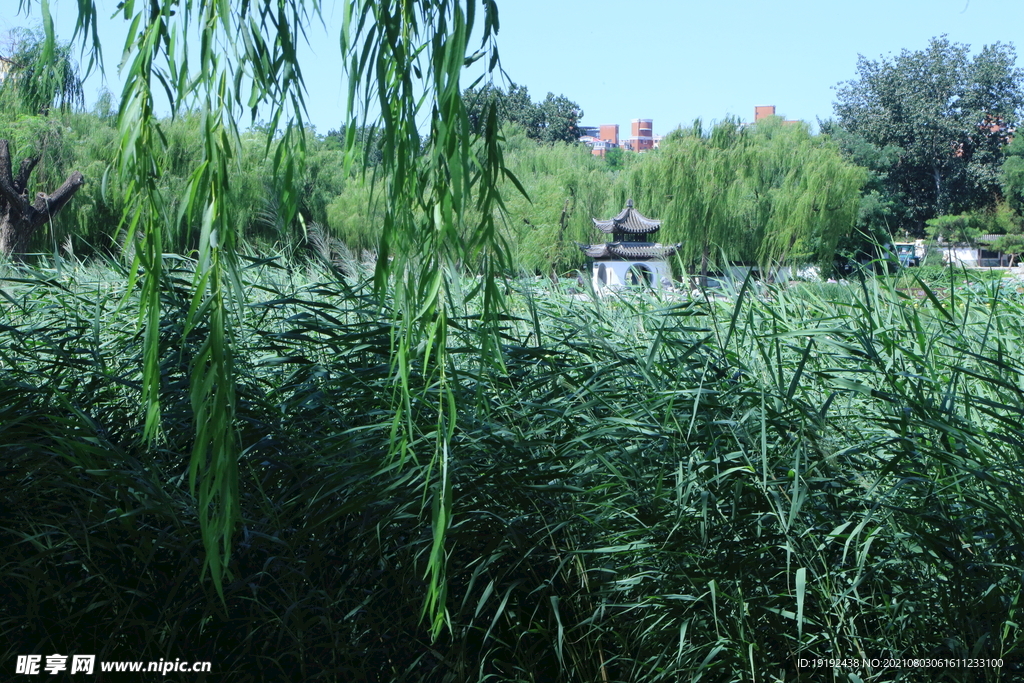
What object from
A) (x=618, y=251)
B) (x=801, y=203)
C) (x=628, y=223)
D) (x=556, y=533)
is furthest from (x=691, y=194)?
(x=556, y=533)

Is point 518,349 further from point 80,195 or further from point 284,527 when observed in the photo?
point 80,195

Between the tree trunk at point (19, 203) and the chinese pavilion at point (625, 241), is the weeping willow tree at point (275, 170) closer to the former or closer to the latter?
the tree trunk at point (19, 203)

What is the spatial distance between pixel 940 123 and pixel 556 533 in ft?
116

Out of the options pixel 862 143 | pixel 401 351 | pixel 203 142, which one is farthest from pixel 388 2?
pixel 862 143

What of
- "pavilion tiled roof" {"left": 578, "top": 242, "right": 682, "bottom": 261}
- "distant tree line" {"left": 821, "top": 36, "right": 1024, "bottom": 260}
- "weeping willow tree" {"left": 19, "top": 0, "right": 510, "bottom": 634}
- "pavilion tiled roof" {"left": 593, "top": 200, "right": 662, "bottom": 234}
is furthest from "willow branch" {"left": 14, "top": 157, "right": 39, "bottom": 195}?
"distant tree line" {"left": 821, "top": 36, "right": 1024, "bottom": 260}

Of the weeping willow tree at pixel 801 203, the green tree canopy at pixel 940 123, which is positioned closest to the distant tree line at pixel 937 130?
the green tree canopy at pixel 940 123

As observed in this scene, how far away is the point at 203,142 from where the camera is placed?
3.67 feet

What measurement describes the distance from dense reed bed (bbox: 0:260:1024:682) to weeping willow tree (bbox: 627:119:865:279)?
68.9 feet

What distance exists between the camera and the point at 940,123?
32.2 meters

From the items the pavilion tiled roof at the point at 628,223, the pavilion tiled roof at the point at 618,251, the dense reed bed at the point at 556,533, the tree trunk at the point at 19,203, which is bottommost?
the pavilion tiled roof at the point at 618,251

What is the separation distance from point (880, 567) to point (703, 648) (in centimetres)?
34

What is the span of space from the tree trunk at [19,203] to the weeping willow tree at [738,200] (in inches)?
602

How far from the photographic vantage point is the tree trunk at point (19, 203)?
390 inches

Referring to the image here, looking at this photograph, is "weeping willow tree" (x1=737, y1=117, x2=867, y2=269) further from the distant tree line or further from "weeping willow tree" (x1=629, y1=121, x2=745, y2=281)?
the distant tree line
